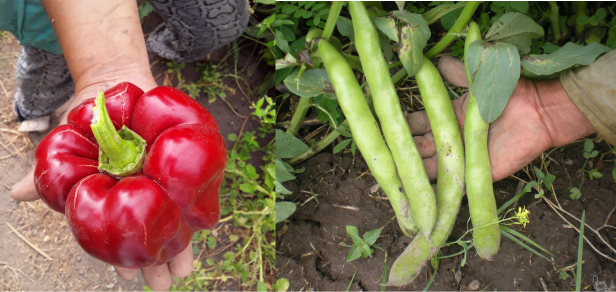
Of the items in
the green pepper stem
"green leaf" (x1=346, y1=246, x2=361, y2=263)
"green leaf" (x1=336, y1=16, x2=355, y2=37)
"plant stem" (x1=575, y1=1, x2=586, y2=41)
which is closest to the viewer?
the green pepper stem

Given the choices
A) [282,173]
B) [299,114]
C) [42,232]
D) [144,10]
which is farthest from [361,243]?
[42,232]

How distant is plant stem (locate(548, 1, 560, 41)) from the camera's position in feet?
7.99

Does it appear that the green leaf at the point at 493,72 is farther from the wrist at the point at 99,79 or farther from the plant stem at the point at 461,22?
the wrist at the point at 99,79

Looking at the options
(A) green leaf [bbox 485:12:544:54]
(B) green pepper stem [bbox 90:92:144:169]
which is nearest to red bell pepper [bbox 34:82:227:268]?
(B) green pepper stem [bbox 90:92:144:169]

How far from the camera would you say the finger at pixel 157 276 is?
2.23 m

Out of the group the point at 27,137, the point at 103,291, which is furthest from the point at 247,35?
the point at 103,291

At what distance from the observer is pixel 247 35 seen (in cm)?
344

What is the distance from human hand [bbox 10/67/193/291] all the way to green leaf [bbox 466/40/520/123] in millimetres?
1664

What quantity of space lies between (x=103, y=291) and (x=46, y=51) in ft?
5.43

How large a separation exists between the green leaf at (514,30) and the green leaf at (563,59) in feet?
0.37

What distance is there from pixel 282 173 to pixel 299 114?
1.31ft

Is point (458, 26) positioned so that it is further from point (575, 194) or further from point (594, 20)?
point (575, 194)

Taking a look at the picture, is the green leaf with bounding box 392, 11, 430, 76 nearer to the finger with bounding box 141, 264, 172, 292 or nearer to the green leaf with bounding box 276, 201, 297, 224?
the green leaf with bounding box 276, 201, 297, 224

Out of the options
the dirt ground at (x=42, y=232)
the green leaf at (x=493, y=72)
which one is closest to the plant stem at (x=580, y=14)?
the green leaf at (x=493, y=72)
